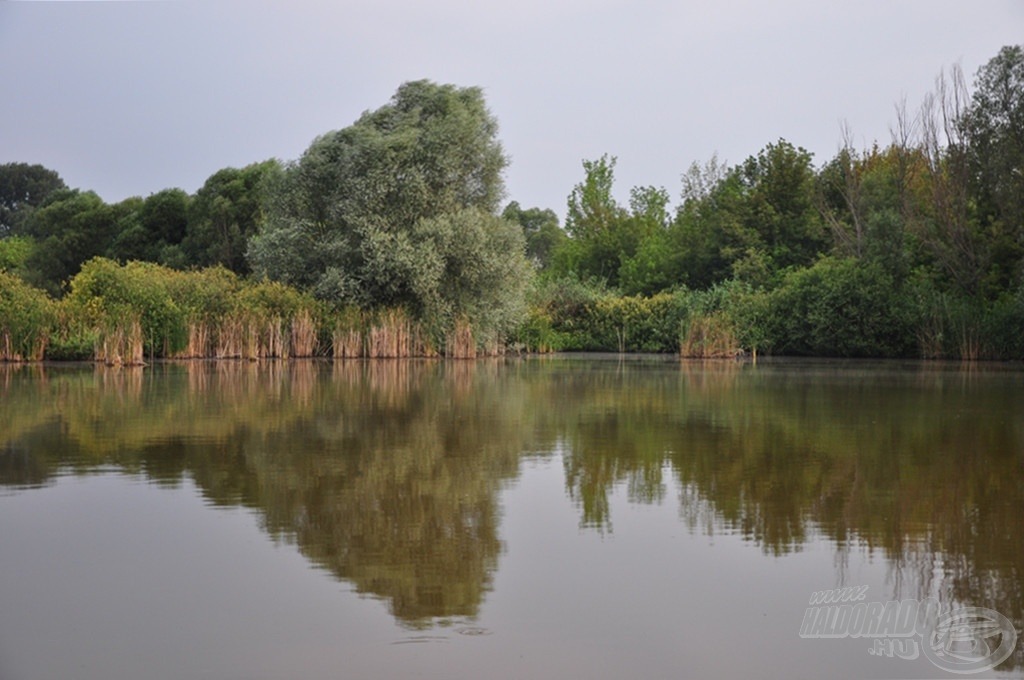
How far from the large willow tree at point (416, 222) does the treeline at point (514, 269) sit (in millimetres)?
70

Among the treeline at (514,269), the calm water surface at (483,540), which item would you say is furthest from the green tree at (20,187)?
the calm water surface at (483,540)

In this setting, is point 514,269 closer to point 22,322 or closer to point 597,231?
point 22,322

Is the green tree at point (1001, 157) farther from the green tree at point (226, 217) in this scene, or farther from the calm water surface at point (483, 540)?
the green tree at point (226, 217)

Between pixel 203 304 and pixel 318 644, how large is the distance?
27.2 m

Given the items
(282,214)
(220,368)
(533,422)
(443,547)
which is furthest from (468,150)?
(443,547)

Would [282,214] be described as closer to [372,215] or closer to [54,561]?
[372,215]

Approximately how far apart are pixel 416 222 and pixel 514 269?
3623 millimetres

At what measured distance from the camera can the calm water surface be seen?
169 inches

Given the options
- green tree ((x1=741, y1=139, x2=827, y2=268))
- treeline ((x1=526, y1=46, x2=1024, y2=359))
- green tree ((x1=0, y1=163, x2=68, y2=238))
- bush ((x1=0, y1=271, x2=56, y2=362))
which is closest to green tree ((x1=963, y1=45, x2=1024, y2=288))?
treeline ((x1=526, y1=46, x2=1024, y2=359))

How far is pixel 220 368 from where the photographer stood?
2512 centimetres

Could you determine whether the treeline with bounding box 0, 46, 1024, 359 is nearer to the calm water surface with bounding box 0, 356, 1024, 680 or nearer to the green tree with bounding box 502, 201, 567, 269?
the calm water surface with bounding box 0, 356, 1024, 680

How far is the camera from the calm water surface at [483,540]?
4293 mm

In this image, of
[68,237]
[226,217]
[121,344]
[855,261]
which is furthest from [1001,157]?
[68,237]

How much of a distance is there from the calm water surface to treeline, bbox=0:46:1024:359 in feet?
56.7
